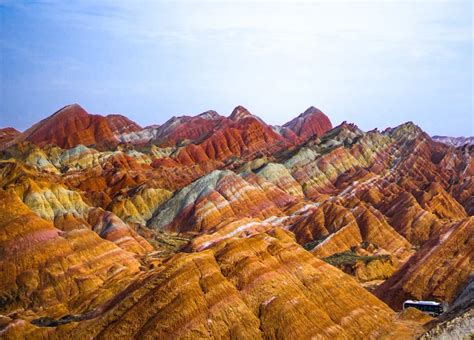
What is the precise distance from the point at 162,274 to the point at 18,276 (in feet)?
127

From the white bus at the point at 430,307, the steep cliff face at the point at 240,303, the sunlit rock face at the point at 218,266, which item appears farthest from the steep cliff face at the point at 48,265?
the white bus at the point at 430,307

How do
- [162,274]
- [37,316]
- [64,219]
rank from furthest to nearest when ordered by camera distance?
[64,219] → [37,316] → [162,274]

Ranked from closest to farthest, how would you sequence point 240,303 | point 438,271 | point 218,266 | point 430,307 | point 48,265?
point 240,303, point 218,266, point 430,307, point 438,271, point 48,265

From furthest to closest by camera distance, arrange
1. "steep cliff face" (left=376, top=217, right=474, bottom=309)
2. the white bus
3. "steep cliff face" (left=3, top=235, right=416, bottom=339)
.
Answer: "steep cliff face" (left=376, top=217, right=474, bottom=309) < the white bus < "steep cliff face" (left=3, top=235, right=416, bottom=339)

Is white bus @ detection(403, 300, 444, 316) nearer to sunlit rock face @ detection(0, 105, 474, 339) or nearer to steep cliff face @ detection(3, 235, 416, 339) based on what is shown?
sunlit rock face @ detection(0, 105, 474, 339)

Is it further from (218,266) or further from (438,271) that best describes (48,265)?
(438,271)

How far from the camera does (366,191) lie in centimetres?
19675

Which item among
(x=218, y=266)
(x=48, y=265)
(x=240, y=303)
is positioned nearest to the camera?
(x=240, y=303)

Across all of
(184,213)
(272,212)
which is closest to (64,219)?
(184,213)

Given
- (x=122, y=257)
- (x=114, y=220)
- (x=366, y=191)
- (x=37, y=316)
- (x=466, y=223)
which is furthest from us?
(x=366, y=191)

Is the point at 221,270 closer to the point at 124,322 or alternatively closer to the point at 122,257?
the point at 124,322

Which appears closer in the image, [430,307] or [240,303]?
[240,303]

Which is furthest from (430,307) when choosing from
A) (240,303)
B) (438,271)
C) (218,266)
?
(218,266)

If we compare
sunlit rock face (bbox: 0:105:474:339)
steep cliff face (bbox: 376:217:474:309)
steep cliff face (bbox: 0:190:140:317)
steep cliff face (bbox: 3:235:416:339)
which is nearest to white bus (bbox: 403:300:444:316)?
sunlit rock face (bbox: 0:105:474:339)
